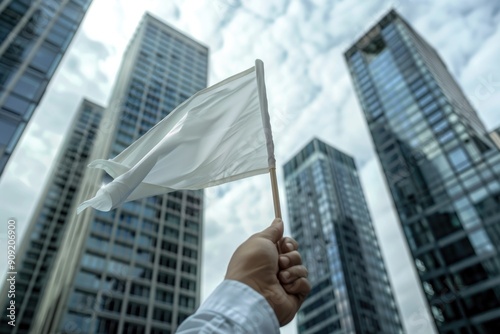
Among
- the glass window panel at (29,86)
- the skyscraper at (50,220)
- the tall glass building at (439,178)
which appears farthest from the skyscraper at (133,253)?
the tall glass building at (439,178)

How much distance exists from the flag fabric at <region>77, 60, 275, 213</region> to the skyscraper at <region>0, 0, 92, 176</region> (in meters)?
19.0

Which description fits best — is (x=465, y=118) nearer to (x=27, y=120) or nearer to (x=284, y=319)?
(x=27, y=120)

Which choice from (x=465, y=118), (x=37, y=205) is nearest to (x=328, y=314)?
(x=465, y=118)

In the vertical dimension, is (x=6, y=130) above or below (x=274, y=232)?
above

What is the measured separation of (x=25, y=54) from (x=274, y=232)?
26684mm

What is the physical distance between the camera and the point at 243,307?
1.73 metres

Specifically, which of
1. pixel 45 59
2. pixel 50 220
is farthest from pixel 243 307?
pixel 50 220

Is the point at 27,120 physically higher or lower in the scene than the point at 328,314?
lower

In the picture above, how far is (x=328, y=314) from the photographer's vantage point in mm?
76688

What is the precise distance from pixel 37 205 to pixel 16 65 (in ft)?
277

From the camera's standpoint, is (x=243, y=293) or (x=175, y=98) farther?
(x=175, y=98)

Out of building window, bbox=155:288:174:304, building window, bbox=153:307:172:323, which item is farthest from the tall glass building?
building window, bbox=155:288:174:304

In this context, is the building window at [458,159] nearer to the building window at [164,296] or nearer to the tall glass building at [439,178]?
the tall glass building at [439,178]

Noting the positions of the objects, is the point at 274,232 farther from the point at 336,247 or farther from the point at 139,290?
the point at 336,247
